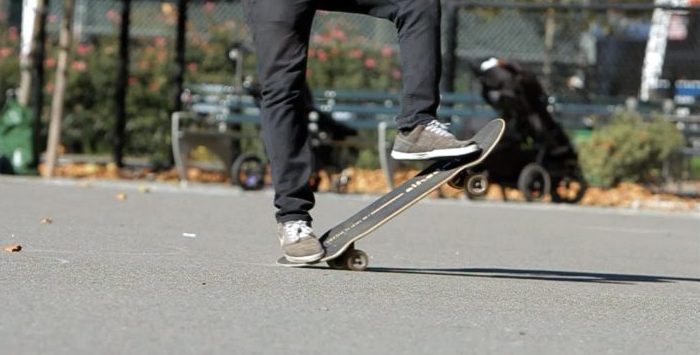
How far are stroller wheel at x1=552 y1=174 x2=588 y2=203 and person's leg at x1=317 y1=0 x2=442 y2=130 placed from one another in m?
8.21

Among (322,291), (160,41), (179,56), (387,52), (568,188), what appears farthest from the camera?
(160,41)

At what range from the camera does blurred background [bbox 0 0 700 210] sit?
47.6 ft

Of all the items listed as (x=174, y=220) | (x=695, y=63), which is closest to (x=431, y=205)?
(x=174, y=220)

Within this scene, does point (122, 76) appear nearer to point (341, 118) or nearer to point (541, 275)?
point (341, 118)

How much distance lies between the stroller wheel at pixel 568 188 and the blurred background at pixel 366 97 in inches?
0.7

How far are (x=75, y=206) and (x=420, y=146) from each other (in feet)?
14.9

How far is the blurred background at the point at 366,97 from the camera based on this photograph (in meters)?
14.5

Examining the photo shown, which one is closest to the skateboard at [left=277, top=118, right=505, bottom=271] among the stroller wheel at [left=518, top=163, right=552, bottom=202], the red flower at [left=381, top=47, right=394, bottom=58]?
the stroller wheel at [left=518, top=163, right=552, bottom=202]

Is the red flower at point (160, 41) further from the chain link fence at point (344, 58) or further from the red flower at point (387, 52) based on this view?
the red flower at point (387, 52)

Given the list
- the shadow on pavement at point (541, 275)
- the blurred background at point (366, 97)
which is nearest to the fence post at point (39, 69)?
the blurred background at point (366, 97)

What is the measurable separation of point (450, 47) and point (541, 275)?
347 inches

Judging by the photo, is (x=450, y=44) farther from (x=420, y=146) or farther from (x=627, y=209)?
(x=420, y=146)

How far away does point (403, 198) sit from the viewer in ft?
20.7

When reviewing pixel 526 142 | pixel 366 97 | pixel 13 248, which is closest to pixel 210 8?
pixel 366 97
